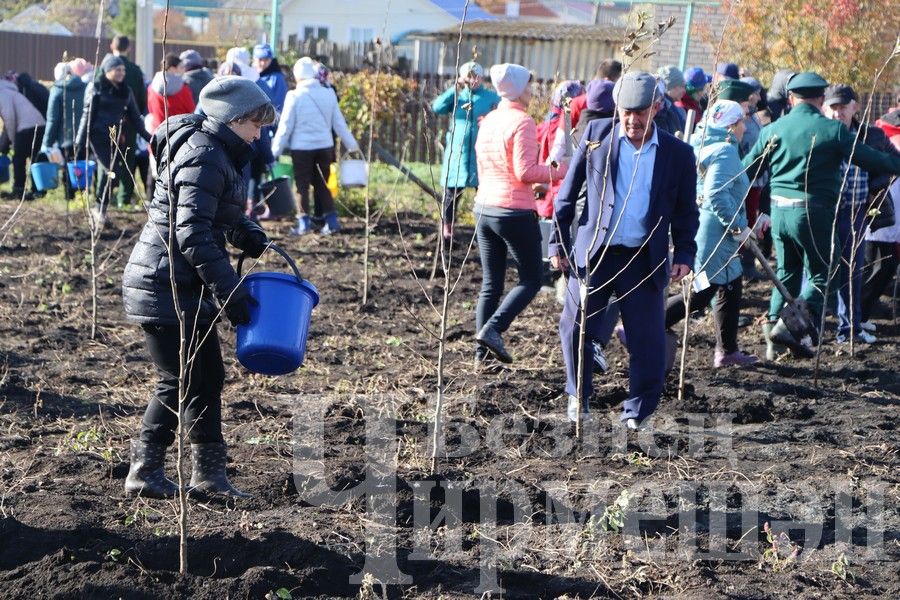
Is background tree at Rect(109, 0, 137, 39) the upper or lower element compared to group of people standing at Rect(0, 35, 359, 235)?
upper

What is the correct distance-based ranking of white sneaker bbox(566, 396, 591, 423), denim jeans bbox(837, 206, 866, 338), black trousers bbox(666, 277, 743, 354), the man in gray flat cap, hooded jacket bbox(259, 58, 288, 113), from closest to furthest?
the man in gray flat cap < white sneaker bbox(566, 396, 591, 423) < black trousers bbox(666, 277, 743, 354) < denim jeans bbox(837, 206, 866, 338) < hooded jacket bbox(259, 58, 288, 113)

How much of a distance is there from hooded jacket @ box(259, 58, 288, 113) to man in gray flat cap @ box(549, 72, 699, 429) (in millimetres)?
6016

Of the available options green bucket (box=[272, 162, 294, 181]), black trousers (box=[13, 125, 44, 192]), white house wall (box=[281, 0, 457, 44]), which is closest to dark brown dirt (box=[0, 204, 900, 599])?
green bucket (box=[272, 162, 294, 181])

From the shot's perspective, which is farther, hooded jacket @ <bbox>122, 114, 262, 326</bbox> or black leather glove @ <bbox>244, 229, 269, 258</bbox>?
black leather glove @ <bbox>244, 229, 269, 258</bbox>

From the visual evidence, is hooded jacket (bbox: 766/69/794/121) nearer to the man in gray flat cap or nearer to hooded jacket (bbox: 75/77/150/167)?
the man in gray flat cap

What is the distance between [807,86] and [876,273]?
181 cm

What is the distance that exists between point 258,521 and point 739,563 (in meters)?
1.72

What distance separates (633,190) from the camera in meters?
5.27

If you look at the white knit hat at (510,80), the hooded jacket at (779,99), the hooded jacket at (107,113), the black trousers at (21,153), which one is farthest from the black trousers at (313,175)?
the white knit hat at (510,80)

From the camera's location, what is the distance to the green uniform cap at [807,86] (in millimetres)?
6887

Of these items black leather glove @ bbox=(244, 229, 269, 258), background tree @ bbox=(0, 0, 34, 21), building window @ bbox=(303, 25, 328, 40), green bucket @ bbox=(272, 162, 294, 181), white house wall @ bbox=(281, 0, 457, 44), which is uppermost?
white house wall @ bbox=(281, 0, 457, 44)

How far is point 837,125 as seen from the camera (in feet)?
22.6

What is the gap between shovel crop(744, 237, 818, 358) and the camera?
6.97 metres

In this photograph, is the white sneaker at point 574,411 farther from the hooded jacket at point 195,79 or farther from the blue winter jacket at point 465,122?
the hooded jacket at point 195,79
